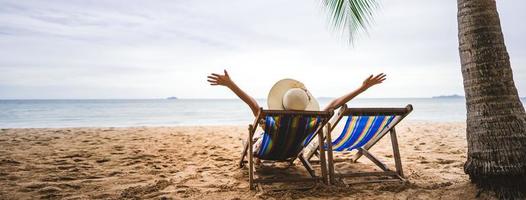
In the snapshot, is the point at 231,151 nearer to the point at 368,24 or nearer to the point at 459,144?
the point at 368,24

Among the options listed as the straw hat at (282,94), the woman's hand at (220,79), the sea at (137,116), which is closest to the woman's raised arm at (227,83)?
the woman's hand at (220,79)

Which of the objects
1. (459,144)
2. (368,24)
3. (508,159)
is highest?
(368,24)

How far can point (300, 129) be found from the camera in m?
2.76

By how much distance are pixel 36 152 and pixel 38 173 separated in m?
1.73

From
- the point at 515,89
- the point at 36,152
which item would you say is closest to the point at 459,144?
the point at 515,89

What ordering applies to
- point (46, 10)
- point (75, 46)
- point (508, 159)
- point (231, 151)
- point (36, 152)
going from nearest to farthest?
point (508, 159), point (36, 152), point (231, 151), point (46, 10), point (75, 46)

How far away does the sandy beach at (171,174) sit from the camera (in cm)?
254

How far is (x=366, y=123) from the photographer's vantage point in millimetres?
2869

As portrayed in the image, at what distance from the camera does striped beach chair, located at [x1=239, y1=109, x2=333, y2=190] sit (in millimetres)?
2602

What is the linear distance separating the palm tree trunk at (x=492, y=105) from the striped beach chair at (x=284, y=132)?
1.13m

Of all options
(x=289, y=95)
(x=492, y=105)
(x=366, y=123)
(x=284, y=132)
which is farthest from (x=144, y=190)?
(x=492, y=105)

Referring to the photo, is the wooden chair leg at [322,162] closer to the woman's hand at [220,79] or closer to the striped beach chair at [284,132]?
the striped beach chair at [284,132]

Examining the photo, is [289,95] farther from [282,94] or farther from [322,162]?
[322,162]

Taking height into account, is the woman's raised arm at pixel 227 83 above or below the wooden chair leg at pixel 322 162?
above
